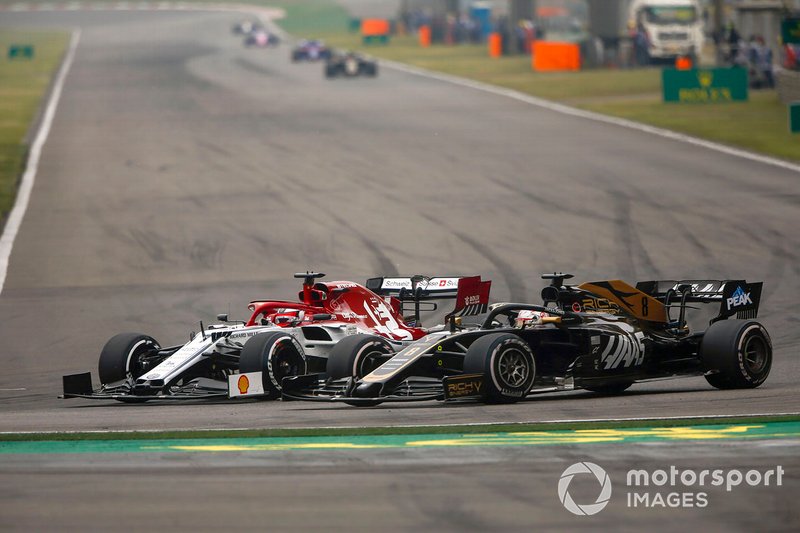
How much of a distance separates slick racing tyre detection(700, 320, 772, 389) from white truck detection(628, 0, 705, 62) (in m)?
52.6

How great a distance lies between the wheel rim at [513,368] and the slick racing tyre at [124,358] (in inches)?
163

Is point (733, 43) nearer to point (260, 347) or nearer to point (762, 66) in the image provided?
point (762, 66)

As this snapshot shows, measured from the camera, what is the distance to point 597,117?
4597 cm

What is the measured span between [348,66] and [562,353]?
5147 centimetres

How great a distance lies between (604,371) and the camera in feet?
47.1

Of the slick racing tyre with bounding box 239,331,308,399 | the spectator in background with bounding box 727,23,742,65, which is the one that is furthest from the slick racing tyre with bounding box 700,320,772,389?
the spectator in background with bounding box 727,23,742,65

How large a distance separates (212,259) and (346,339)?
11.3 meters

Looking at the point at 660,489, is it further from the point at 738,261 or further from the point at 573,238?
the point at 573,238

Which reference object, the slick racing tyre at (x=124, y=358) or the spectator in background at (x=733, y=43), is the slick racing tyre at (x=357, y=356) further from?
the spectator in background at (x=733, y=43)

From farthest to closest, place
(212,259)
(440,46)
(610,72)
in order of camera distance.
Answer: (440,46) → (610,72) → (212,259)

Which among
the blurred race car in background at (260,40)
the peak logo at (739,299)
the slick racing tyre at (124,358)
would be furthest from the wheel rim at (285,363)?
the blurred race car in background at (260,40)

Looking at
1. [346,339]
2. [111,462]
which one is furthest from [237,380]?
[111,462]

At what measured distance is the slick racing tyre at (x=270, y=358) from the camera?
1421 cm

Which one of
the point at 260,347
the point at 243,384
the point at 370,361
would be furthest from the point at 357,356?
the point at 243,384
